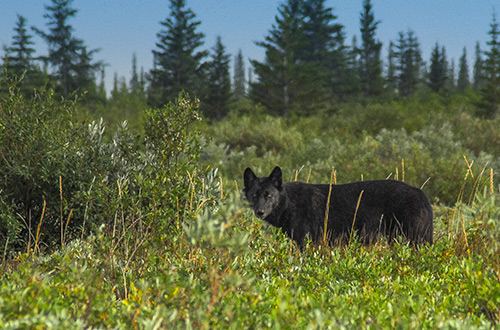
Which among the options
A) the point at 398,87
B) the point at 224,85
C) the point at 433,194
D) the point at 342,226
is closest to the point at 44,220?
the point at 342,226

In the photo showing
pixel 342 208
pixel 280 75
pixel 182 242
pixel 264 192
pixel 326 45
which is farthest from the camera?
pixel 326 45

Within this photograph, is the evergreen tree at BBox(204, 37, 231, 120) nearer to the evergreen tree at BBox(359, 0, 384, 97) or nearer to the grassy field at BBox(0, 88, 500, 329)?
the evergreen tree at BBox(359, 0, 384, 97)

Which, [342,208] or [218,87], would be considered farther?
[218,87]

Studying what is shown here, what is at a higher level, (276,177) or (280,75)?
(280,75)

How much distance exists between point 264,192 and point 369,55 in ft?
141

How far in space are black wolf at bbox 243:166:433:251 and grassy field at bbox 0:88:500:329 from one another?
0.21m

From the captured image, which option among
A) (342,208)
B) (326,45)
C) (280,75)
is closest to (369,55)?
(326,45)

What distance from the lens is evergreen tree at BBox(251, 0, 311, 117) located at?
33656mm

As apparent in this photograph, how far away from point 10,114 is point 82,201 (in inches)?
60.8

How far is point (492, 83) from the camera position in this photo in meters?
34.6

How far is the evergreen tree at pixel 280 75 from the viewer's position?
3366 centimetres

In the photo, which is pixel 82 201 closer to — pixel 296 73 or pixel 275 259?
pixel 275 259

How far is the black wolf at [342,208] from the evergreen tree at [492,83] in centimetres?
3236

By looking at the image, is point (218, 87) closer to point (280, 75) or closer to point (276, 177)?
point (280, 75)
